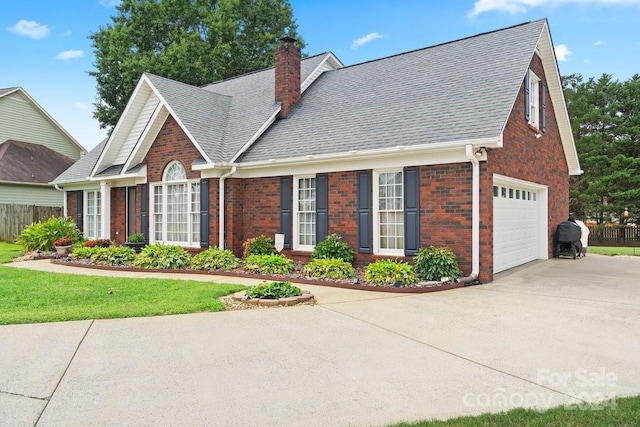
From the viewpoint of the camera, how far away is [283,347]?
5246 mm

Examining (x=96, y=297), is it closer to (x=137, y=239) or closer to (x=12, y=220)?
(x=137, y=239)

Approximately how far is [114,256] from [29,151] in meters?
19.0

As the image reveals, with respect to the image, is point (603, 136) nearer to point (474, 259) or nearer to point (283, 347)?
point (474, 259)

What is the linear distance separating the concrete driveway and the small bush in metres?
5.22

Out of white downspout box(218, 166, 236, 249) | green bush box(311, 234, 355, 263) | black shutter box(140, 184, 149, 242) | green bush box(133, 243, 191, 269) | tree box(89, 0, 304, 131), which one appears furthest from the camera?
tree box(89, 0, 304, 131)

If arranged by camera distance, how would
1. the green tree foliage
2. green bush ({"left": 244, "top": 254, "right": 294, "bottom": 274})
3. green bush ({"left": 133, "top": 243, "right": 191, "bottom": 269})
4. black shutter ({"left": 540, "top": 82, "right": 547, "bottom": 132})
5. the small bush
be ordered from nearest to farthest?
1. green bush ({"left": 244, "top": 254, "right": 294, "bottom": 274})
2. green bush ({"left": 133, "top": 243, "right": 191, "bottom": 269})
3. the small bush
4. black shutter ({"left": 540, "top": 82, "right": 547, "bottom": 132})
5. the green tree foliage

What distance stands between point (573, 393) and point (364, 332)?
254cm

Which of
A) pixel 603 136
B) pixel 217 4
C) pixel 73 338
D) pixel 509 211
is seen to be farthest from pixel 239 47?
pixel 73 338

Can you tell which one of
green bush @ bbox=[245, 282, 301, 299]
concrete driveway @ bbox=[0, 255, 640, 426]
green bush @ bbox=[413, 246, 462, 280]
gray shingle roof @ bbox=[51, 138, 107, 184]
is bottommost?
concrete driveway @ bbox=[0, 255, 640, 426]

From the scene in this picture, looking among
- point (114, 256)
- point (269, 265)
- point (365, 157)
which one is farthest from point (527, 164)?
point (114, 256)

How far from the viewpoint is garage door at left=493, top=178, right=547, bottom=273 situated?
1112 centimetres

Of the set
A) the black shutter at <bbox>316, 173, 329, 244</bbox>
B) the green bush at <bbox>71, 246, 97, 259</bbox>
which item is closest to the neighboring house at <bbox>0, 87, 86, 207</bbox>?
the green bush at <bbox>71, 246, 97, 259</bbox>

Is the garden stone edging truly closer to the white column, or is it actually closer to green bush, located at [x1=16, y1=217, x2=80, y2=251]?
the white column

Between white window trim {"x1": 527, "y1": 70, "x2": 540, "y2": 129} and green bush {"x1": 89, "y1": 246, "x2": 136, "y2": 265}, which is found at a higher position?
white window trim {"x1": 527, "y1": 70, "x2": 540, "y2": 129}
